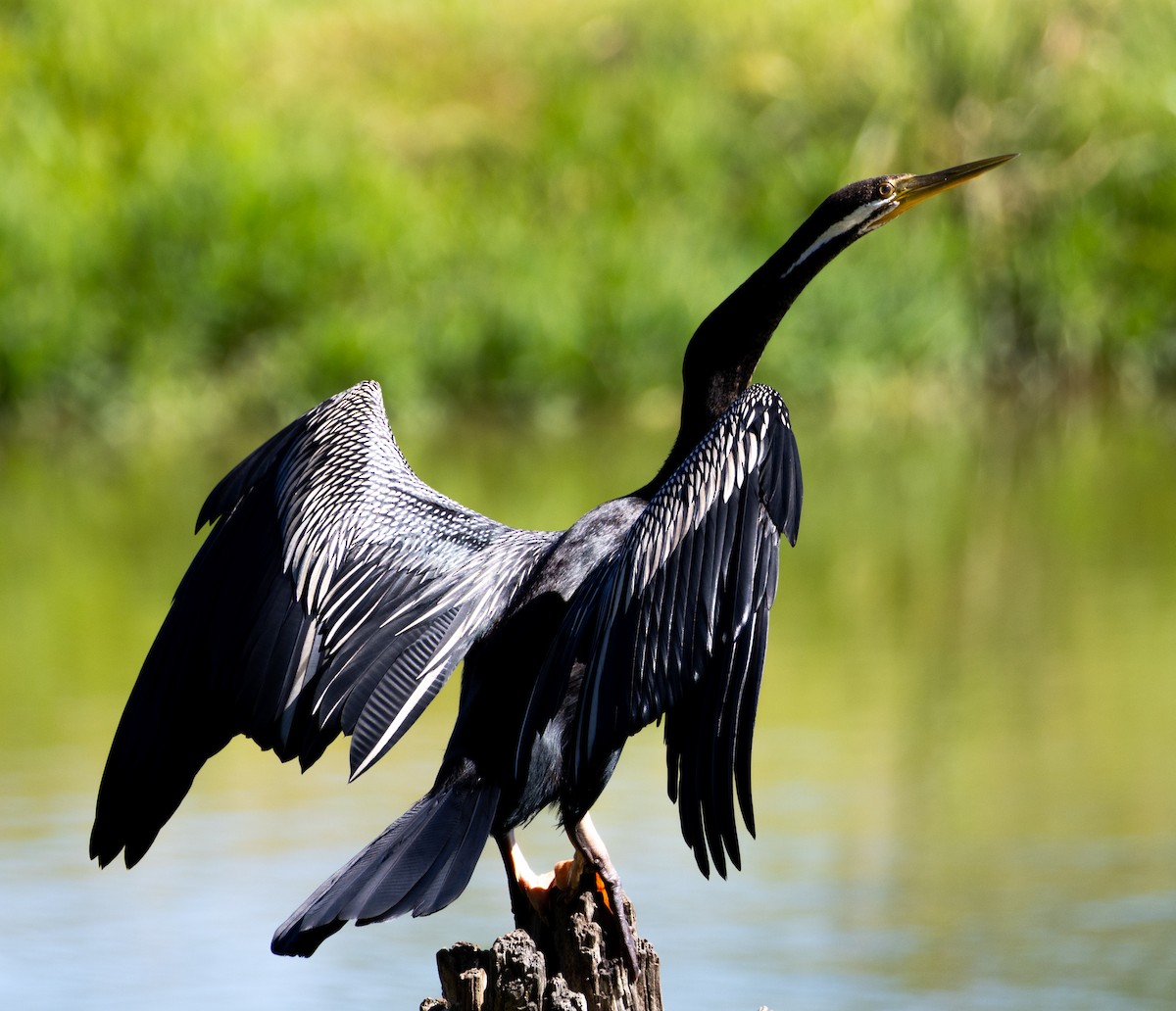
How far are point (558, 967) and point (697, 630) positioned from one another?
26.4 inches

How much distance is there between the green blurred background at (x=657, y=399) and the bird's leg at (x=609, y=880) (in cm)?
138

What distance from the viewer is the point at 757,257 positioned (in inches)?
666

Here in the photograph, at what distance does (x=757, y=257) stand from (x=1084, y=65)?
3.47 metres

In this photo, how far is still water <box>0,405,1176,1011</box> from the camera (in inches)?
201

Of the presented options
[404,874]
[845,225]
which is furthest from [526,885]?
[845,225]

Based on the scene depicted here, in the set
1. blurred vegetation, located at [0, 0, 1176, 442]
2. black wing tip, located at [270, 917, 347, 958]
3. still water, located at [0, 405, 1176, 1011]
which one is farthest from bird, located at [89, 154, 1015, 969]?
blurred vegetation, located at [0, 0, 1176, 442]

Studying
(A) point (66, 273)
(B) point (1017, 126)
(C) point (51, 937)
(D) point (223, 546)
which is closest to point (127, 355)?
(A) point (66, 273)

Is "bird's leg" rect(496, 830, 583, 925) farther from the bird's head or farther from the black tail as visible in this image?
the bird's head

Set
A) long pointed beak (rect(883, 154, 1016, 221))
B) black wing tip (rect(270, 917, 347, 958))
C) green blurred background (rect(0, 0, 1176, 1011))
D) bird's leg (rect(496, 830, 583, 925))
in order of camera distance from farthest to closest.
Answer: green blurred background (rect(0, 0, 1176, 1011)) → long pointed beak (rect(883, 154, 1016, 221)) → bird's leg (rect(496, 830, 583, 925)) → black wing tip (rect(270, 917, 347, 958))

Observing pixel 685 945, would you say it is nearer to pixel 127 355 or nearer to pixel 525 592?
pixel 525 592

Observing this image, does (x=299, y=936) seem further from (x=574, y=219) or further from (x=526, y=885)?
(x=574, y=219)

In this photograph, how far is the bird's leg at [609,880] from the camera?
3.60m

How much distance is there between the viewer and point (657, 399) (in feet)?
53.5

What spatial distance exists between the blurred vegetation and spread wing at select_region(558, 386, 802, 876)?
10.9 m
